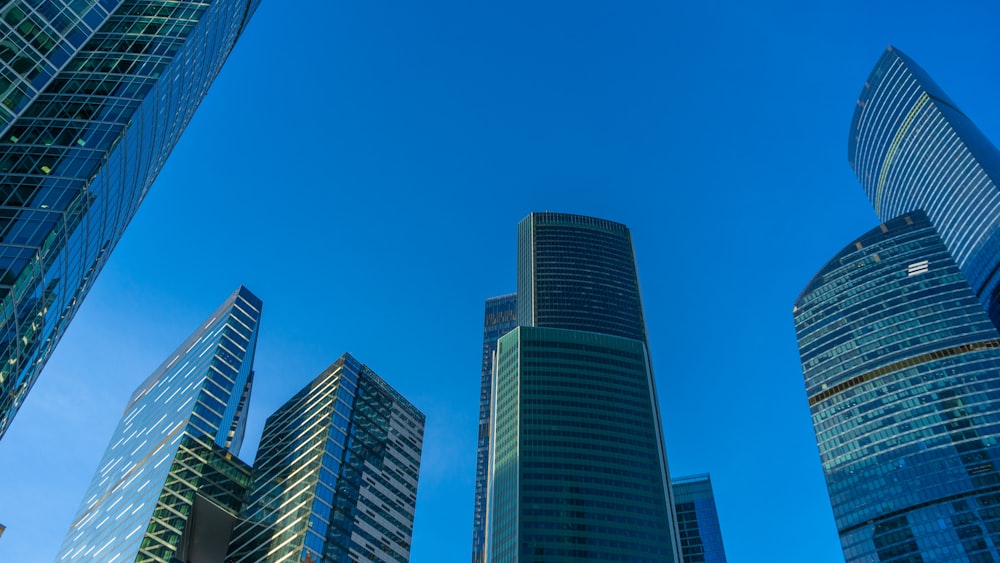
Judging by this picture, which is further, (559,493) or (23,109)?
(559,493)

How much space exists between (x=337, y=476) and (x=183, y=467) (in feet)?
113

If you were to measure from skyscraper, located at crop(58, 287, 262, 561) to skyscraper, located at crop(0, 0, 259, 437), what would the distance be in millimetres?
72506

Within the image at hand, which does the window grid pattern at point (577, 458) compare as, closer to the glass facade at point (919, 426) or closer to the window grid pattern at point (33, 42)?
the glass facade at point (919, 426)

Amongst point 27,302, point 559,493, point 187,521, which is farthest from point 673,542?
point 27,302

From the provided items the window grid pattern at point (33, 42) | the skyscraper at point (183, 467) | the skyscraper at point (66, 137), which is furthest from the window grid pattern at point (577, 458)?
the window grid pattern at point (33, 42)

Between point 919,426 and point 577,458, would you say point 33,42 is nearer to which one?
point 577,458

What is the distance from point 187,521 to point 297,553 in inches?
1302

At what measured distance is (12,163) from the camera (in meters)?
64.0

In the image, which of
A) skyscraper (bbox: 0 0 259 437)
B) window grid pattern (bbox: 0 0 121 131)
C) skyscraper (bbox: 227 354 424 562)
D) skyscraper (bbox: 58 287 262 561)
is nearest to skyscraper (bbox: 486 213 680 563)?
skyscraper (bbox: 227 354 424 562)

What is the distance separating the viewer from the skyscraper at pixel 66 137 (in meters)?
62.8

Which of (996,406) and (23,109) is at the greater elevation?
(996,406)

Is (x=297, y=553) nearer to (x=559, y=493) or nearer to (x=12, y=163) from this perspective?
(x=559, y=493)

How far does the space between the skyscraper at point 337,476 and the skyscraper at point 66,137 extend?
62.2 m

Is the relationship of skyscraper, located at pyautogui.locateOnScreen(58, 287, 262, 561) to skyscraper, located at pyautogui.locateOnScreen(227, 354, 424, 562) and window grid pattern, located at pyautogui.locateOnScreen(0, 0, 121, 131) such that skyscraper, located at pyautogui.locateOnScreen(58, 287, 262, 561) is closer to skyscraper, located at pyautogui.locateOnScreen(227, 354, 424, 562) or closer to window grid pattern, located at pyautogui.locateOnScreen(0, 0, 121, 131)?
skyscraper, located at pyautogui.locateOnScreen(227, 354, 424, 562)
